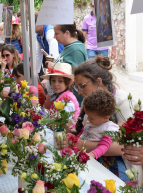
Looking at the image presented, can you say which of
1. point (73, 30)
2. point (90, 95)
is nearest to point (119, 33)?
point (73, 30)

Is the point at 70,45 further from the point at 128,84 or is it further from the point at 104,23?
the point at 128,84

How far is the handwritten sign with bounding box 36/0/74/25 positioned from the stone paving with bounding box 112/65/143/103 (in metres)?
3.13

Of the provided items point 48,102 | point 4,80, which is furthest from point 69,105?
point 4,80

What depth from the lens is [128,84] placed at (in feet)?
20.9

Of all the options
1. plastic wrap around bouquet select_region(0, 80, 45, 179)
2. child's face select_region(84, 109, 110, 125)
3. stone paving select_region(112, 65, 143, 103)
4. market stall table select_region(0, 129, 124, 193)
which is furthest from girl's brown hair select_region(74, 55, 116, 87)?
stone paving select_region(112, 65, 143, 103)

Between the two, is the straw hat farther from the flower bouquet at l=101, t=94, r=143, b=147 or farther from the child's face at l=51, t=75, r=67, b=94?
the flower bouquet at l=101, t=94, r=143, b=147

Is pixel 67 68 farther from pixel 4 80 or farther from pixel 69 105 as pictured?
pixel 4 80

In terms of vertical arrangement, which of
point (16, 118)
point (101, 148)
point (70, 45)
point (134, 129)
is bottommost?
point (101, 148)

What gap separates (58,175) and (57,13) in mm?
1295

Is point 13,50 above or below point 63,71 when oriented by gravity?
above

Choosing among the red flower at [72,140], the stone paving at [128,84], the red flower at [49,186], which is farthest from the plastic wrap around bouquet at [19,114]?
the stone paving at [128,84]

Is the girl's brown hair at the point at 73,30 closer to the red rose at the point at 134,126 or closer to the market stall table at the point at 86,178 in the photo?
the market stall table at the point at 86,178

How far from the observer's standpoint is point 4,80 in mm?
1310

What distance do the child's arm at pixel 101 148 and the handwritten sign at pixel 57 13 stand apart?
80 cm
